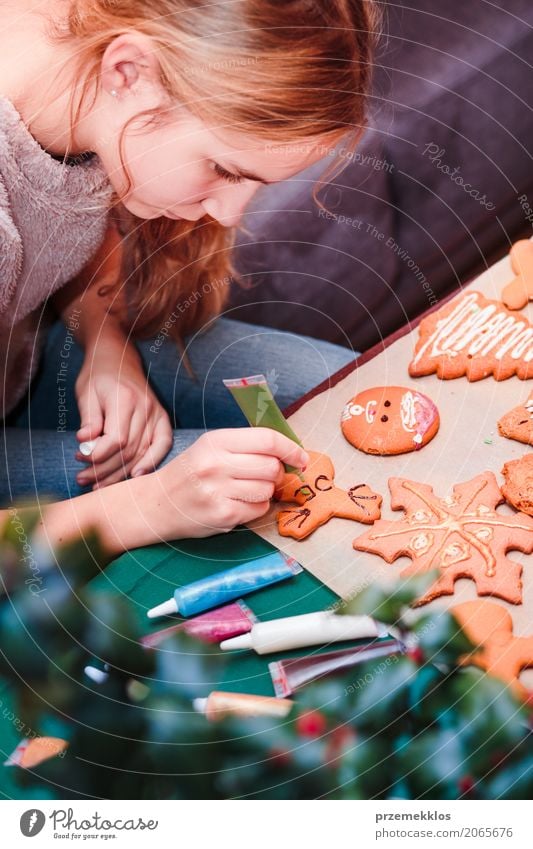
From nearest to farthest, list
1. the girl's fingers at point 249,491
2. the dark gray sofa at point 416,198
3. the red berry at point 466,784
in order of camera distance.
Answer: the red berry at point 466,784 < the girl's fingers at point 249,491 < the dark gray sofa at point 416,198

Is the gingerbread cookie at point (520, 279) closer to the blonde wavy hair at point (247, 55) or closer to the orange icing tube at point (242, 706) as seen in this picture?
the blonde wavy hair at point (247, 55)

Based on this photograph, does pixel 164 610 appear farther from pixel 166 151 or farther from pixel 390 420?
pixel 166 151

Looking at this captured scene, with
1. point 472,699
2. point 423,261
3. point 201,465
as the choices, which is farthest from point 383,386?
point 423,261

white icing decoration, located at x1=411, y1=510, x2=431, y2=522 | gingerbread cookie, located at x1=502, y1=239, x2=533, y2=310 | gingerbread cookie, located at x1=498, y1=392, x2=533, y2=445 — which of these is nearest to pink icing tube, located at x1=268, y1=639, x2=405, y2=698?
white icing decoration, located at x1=411, y1=510, x2=431, y2=522

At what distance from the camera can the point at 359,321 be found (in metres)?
1.18

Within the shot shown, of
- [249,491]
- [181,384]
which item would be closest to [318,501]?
[249,491]

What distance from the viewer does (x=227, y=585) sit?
683 millimetres

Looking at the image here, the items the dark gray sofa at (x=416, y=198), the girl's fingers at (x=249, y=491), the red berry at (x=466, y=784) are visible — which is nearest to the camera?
the red berry at (x=466, y=784)

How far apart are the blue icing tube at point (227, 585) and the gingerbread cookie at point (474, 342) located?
0.82ft

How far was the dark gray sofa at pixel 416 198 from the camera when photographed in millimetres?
1101

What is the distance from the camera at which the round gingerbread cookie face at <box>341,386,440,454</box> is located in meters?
0.77

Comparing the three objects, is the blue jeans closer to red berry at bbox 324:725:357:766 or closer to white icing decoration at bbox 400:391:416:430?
white icing decoration at bbox 400:391:416:430

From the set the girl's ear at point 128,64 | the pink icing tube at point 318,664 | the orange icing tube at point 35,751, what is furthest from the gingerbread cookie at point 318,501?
the girl's ear at point 128,64

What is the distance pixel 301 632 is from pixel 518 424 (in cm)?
28
